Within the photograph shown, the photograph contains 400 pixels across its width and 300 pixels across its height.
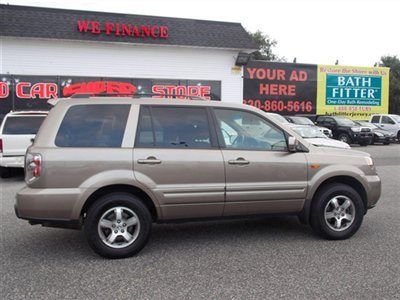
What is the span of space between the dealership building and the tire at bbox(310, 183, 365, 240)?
15130mm

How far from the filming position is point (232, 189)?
5.14 metres

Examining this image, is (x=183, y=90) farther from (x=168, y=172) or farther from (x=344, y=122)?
(x=168, y=172)

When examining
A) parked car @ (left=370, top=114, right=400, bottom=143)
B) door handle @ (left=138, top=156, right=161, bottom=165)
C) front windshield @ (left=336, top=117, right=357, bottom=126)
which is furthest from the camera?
parked car @ (left=370, top=114, right=400, bottom=143)

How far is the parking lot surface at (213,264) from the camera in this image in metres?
3.99

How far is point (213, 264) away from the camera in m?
4.70

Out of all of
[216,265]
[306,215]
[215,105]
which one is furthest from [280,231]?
[215,105]

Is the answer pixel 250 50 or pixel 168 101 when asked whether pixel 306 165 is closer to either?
pixel 168 101

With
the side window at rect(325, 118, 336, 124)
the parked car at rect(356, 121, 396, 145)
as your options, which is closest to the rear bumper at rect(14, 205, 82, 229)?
the side window at rect(325, 118, 336, 124)

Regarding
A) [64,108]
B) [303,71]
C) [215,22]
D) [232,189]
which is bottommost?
[232,189]

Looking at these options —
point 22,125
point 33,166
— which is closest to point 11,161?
point 22,125

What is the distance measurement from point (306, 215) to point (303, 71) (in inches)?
853

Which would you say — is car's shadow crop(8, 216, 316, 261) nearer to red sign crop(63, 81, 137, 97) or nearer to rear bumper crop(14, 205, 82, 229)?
rear bumper crop(14, 205, 82, 229)

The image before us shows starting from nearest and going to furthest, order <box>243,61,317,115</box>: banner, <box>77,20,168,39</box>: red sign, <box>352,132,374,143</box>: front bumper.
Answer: <box>77,20,168,39</box>: red sign → <box>352,132,374,143</box>: front bumper → <box>243,61,317,115</box>: banner

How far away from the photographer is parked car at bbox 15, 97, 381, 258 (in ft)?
15.4
